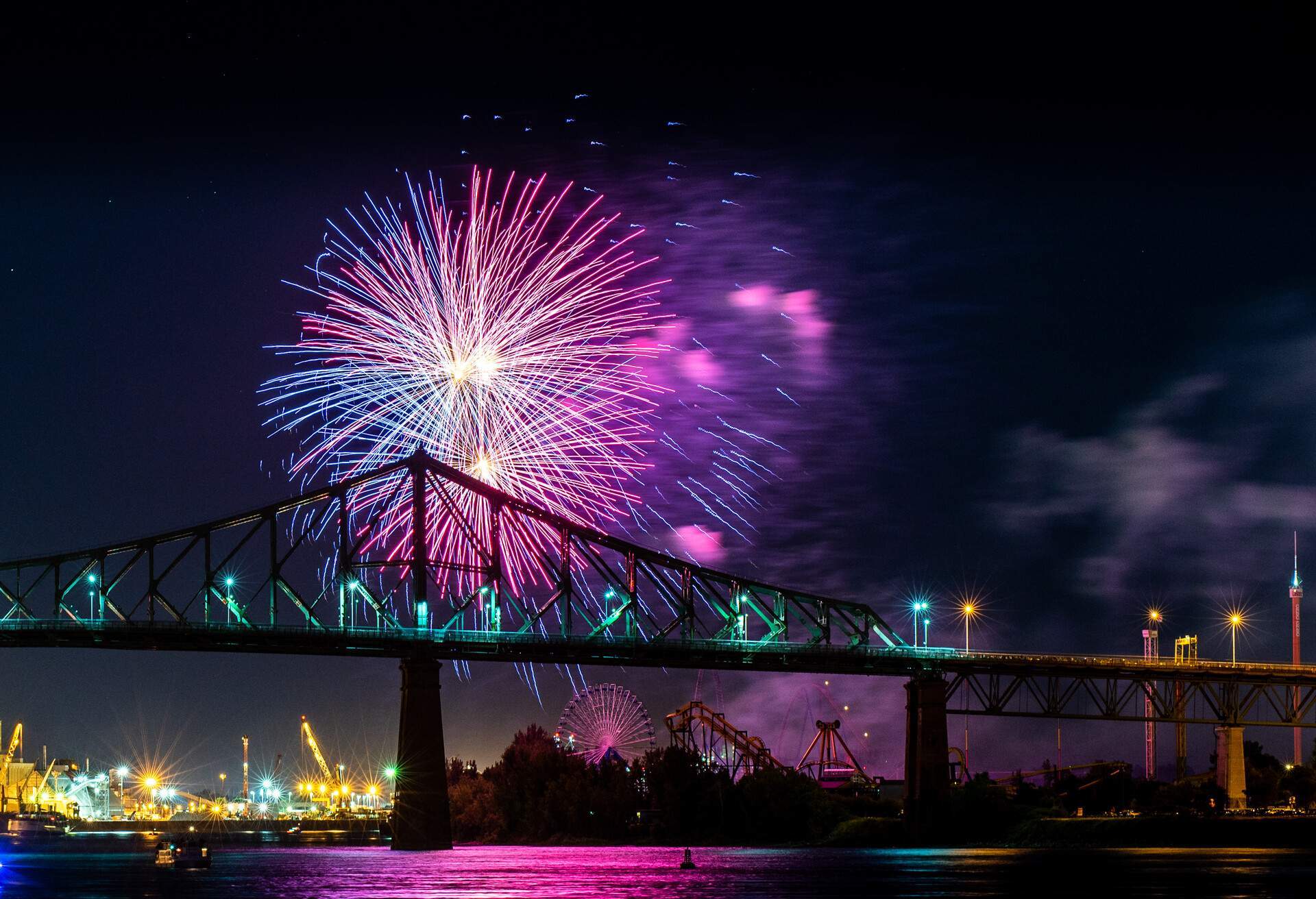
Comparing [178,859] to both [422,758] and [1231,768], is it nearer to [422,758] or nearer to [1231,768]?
[422,758]

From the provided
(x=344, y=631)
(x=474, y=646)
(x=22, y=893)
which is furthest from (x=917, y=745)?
(x=22, y=893)

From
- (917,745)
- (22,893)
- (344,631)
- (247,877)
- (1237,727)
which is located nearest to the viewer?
(22,893)

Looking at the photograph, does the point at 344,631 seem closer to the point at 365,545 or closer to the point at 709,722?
the point at 365,545

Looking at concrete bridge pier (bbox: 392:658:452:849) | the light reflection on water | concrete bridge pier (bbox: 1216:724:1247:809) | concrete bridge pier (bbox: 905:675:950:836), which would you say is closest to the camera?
the light reflection on water

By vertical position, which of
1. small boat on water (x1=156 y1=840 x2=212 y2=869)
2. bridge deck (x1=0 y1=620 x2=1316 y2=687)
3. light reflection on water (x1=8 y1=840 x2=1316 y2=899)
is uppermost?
bridge deck (x1=0 y1=620 x2=1316 y2=687)

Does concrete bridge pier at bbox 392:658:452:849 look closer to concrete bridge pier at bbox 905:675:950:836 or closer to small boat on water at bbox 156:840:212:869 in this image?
small boat on water at bbox 156:840:212:869

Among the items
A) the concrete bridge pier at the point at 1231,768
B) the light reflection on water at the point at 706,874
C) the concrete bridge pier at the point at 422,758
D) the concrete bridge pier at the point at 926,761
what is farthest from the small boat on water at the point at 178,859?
the concrete bridge pier at the point at 1231,768

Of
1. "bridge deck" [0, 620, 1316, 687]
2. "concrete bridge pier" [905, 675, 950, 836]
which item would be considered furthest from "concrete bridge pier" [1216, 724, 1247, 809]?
"concrete bridge pier" [905, 675, 950, 836]
